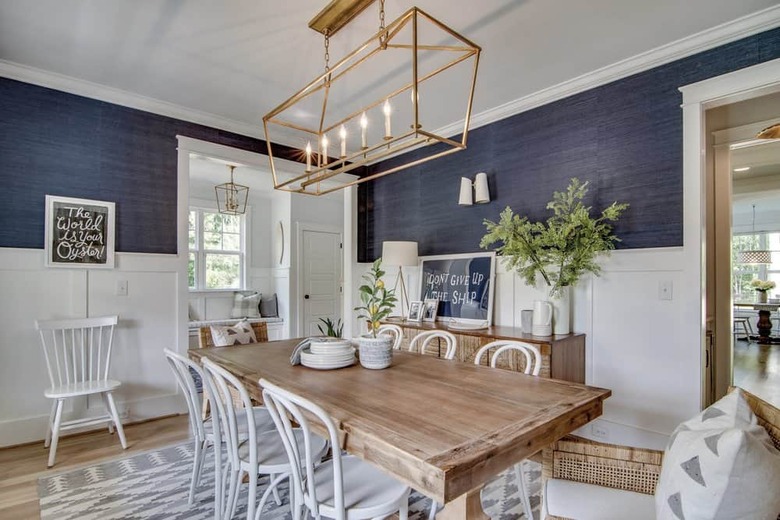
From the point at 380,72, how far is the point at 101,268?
8.77ft

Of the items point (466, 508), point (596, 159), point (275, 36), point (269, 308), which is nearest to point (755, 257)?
point (596, 159)

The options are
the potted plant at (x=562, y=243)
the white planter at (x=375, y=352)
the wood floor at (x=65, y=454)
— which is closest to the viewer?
the white planter at (x=375, y=352)

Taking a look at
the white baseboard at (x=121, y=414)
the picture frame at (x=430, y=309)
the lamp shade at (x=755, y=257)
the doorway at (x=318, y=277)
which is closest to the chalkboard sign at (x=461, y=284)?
the picture frame at (x=430, y=309)

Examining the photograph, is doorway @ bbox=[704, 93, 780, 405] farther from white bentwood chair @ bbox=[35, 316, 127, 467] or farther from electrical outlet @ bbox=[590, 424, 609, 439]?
white bentwood chair @ bbox=[35, 316, 127, 467]

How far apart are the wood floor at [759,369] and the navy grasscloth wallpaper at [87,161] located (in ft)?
19.8

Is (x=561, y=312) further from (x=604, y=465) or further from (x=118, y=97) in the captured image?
(x=118, y=97)

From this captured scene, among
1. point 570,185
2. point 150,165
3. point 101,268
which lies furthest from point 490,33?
point 101,268

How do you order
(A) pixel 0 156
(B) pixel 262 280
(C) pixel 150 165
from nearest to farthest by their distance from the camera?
(A) pixel 0 156 → (C) pixel 150 165 → (B) pixel 262 280

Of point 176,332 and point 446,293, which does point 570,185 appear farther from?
point 176,332

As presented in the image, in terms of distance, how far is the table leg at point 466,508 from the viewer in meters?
1.21

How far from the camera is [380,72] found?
299 cm

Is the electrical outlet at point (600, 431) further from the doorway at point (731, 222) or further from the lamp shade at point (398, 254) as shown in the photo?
the lamp shade at point (398, 254)

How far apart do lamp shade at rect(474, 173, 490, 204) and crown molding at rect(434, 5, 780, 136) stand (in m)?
0.51

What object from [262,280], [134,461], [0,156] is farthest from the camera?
[262,280]
